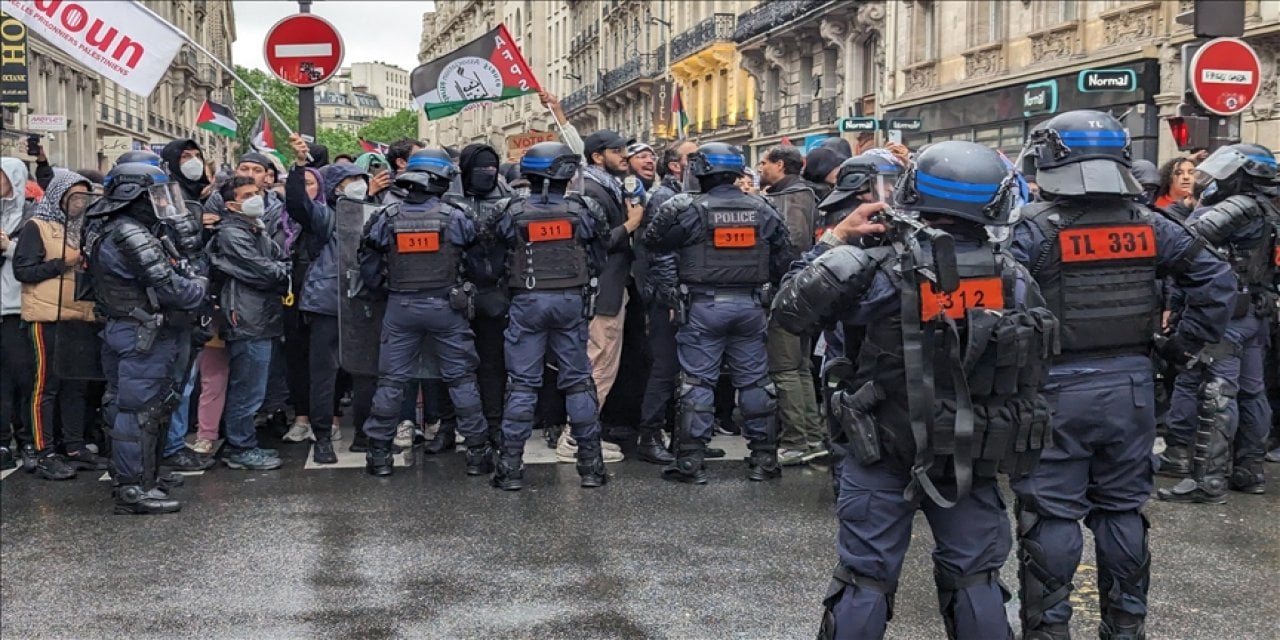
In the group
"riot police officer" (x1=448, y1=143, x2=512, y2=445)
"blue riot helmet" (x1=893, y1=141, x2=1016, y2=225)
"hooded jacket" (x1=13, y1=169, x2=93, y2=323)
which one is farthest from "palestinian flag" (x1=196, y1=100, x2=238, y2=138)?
"blue riot helmet" (x1=893, y1=141, x2=1016, y2=225)

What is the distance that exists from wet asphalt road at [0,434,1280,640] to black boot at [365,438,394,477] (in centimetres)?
9

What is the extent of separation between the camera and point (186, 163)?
25.4ft

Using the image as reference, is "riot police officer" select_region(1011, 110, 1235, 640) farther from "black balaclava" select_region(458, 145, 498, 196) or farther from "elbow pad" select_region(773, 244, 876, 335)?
"black balaclava" select_region(458, 145, 498, 196)

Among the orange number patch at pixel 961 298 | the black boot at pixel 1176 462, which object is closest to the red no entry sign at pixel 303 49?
the black boot at pixel 1176 462

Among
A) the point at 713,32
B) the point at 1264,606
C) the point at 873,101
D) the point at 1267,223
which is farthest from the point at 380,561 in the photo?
the point at 713,32

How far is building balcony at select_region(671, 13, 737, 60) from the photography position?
40031 mm

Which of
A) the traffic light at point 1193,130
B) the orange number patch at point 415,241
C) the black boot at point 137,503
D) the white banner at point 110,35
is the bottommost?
the black boot at point 137,503

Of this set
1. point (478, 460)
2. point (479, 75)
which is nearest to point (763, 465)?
point (478, 460)

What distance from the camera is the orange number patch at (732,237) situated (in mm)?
6938

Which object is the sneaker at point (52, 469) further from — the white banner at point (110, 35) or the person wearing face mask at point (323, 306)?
the white banner at point (110, 35)

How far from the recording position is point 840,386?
12.9ft

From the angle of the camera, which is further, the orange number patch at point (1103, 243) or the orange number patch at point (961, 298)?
the orange number patch at point (1103, 243)

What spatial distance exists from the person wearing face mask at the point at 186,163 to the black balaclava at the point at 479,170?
1.69 metres

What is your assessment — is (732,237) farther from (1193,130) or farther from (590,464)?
(1193,130)
